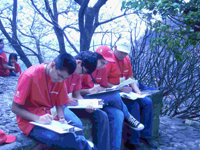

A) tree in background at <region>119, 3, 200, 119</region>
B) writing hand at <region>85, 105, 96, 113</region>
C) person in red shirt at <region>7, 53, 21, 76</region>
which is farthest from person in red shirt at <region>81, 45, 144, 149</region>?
person in red shirt at <region>7, 53, 21, 76</region>

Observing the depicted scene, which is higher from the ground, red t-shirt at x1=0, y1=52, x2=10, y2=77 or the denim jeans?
red t-shirt at x1=0, y1=52, x2=10, y2=77

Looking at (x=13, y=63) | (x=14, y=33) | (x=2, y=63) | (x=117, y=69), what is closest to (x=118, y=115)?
(x=117, y=69)

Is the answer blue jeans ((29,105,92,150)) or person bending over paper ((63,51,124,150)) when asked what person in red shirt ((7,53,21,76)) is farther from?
blue jeans ((29,105,92,150))

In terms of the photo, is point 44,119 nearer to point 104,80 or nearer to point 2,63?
point 104,80

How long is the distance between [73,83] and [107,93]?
1.65 ft

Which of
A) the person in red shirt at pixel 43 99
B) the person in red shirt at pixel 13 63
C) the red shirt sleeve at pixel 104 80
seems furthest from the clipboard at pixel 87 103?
the person in red shirt at pixel 13 63

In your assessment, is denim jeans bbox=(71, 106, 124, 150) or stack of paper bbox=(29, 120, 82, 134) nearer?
stack of paper bbox=(29, 120, 82, 134)

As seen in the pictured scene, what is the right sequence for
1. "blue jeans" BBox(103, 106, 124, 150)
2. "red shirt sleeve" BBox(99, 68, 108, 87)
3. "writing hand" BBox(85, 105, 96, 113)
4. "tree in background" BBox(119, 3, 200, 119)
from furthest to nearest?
"tree in background" BBox(119, 3, 200, 119) < "red shirt sleeve" BBox(99, 68, 108, 87) < "blue jeans" BBox(103, 106, 124, 150) < "writing hand" BBox(85, 105, 96, 113)

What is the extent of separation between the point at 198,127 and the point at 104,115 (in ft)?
11.8

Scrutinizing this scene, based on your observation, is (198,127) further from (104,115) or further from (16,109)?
(16,109)

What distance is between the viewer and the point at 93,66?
2.49 metres

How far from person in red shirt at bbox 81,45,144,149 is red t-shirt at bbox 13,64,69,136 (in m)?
0.75

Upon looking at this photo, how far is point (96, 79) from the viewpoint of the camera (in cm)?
307

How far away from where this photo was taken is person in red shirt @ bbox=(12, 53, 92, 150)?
178 cm
